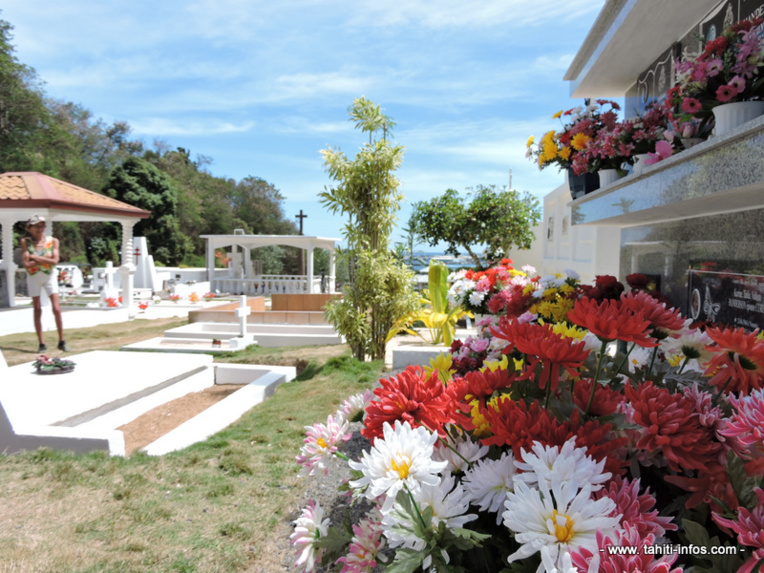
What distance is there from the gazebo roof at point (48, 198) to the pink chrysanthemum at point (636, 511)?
1221 cm

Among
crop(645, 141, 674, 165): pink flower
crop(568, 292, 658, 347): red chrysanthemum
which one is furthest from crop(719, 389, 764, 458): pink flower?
crop(645, 141, 674, 165): pink flower

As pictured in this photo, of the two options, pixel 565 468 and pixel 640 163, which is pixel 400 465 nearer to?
pixel 565 468

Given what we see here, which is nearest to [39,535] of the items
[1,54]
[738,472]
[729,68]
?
[738,472]

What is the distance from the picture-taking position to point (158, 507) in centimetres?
247

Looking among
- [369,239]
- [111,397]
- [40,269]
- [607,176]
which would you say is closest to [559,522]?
[607,176]

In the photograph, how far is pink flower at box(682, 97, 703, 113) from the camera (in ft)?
7.36

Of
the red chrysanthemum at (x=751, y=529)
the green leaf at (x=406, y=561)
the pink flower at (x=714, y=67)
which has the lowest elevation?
the green leaf at (x=406, y=561)

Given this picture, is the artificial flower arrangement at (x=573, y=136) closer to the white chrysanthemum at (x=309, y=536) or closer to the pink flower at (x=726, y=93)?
the pink flower at (x=726, y=93)

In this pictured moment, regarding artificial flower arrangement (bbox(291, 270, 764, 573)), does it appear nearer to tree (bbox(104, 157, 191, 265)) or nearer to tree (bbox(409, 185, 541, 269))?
tree (bbox(409, 185, 541, 269))

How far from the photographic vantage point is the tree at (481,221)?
16531 mm

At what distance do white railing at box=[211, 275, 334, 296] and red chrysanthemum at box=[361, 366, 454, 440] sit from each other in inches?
682

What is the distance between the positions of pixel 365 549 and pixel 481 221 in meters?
16.5

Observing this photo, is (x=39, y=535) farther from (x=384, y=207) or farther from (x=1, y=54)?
(x=1, y=54)

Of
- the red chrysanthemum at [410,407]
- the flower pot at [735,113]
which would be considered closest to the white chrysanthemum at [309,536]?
the red chrysanthemum at [410,407]
